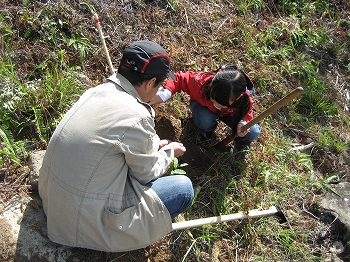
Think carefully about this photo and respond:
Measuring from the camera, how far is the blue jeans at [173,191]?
2.27 metres

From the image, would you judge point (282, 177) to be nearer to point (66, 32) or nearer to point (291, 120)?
point (291, 120)

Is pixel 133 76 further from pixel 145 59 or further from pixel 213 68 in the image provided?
pixel 213 68

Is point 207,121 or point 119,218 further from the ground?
point 119,218

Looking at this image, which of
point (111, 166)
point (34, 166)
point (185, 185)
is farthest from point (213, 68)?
A: point (111, 166)

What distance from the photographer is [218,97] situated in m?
2.81

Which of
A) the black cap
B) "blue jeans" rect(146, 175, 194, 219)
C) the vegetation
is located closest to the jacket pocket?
"blue jeans" rect(146, 175, 194, 219)

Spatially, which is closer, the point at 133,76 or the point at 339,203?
the point at 133,76

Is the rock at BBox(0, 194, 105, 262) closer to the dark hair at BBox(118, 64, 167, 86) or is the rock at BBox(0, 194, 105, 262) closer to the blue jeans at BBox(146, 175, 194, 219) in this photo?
the blue jeans at BBox(146, 175, 194, 219)

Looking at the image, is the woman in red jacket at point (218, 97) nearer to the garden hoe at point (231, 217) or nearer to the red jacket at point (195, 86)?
the red jacket at point (195, 86)

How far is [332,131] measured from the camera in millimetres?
4094

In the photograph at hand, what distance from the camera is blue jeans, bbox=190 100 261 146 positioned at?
3238 mm

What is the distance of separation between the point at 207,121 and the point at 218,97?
1.56 feet

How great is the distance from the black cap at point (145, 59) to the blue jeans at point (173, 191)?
75 centimetres

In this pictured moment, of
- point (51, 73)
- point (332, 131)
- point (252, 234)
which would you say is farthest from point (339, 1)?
point (51, 73)
